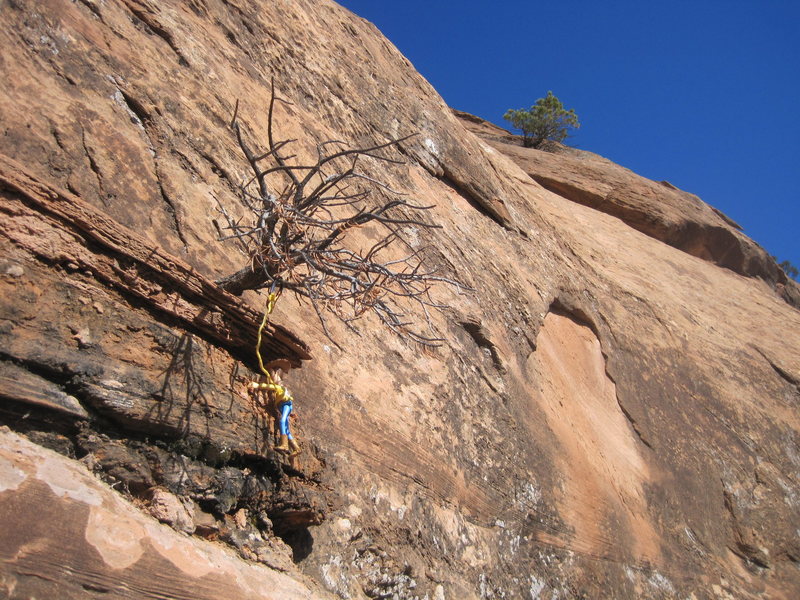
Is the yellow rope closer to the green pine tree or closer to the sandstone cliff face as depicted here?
the sandstone cliff face

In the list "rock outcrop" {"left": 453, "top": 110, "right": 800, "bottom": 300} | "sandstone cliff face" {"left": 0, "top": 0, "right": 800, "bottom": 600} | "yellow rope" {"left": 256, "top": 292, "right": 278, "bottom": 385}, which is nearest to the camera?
"sandstone cliff face" {"left": 0, "top": 0, "right": 800, "bottom": 600}

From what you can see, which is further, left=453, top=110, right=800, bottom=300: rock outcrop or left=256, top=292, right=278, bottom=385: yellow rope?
left=453, top=110, right=800, bottom=300: rock outcrop

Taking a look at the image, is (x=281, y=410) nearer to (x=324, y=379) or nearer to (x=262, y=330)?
(x=262, y=330)

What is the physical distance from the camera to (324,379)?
4.61m

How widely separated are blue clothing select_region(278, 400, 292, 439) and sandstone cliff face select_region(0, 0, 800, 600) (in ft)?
0.39

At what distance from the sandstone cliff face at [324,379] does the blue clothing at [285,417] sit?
118mm

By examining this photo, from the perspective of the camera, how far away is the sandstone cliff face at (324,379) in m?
2.85

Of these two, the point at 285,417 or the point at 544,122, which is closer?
the point at 285,417

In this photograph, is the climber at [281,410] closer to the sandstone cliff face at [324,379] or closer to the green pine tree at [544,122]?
the sandstone cliff face at [324,379]

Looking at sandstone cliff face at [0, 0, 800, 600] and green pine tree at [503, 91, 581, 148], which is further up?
green pine tree at [503, 91, 581, 148]

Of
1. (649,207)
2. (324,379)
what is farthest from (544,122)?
(324,379)

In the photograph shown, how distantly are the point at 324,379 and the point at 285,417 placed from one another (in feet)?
3.17

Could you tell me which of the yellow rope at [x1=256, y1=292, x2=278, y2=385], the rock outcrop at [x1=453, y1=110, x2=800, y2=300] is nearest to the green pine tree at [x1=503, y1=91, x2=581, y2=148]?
the rock outcrop at [x1=453, y1=110, x2=800, y2=300]

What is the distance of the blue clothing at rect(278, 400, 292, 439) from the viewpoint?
3.64 m
